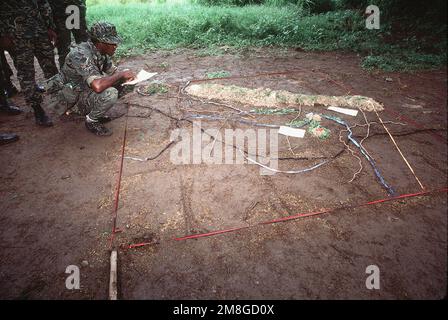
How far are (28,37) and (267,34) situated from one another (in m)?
6.60

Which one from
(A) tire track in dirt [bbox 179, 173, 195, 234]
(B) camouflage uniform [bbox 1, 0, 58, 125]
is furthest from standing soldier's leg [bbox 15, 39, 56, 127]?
(A) tire track in dirt [bbox 179, 173, 195, 234]

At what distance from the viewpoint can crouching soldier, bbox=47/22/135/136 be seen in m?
3.05

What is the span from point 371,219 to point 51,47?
455cm

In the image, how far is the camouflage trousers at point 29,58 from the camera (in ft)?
10.8

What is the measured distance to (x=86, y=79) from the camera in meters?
3.11

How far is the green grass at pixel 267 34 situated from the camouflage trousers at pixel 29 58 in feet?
10.9

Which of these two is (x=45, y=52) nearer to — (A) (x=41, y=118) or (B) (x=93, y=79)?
(A) (x=41, y=118)

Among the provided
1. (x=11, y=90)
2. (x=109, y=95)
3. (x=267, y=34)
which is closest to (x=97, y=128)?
(x=109, y=95)

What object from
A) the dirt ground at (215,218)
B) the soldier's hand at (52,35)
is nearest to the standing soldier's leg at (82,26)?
the soldier's hand at (52,35)

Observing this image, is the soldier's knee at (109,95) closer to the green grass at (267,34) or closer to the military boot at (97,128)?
the military boot at (97,128)

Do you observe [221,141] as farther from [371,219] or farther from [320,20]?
[320,20]

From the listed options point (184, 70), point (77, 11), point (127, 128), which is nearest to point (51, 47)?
point (77, 11)

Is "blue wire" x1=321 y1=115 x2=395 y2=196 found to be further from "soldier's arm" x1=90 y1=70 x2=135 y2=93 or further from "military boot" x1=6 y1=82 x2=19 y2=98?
"military boot" x1=6 y1=82 x2=19 y2=98

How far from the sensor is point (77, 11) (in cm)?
446
